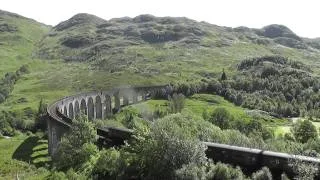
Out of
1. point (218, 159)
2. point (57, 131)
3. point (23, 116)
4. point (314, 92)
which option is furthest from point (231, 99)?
point (218, 159)

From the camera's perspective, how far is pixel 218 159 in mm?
47281

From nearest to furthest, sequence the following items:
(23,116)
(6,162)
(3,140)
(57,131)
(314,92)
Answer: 1. (57,131)
2. (6,162)
3. (3,140)
4. (23,116)
5. (314,92)

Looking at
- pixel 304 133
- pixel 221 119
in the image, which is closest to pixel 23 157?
pixel 221 119

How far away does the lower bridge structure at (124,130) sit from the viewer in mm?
42844

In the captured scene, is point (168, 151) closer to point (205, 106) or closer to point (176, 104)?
point (176, 104)

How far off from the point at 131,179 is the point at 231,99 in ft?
450

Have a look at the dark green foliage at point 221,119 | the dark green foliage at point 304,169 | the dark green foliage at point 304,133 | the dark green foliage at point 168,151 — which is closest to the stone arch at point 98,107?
the dark green foliage at point 221,119

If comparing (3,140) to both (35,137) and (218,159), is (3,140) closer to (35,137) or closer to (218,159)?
(35,137)

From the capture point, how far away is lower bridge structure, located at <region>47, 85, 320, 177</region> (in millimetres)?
42844

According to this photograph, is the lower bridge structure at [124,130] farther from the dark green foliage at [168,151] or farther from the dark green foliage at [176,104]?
the dark green foliage at [176,104]

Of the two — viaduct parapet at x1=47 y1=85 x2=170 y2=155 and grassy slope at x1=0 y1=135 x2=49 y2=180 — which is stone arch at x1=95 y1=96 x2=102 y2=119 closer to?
viaduct parapet at x1=47 y1=85 x2=170 y2=155

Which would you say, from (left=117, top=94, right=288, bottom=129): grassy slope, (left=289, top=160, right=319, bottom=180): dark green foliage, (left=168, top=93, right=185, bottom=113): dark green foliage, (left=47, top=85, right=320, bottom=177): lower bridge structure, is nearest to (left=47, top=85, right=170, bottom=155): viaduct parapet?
(left=47, top=85, right=320, bottom=177): lower bridge structure

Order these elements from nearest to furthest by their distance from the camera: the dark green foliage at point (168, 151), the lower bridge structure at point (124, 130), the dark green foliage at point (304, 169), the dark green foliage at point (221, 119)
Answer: the dark green foliage at point (304, 169), the lower bridge structure at point (124, 130), the dark green foliage at point (168, 151), the dark green foliage at point (221, 119)

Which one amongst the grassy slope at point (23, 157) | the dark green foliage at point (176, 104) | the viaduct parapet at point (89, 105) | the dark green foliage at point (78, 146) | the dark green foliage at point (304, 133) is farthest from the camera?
the dark green foliage at point (176, 104)
